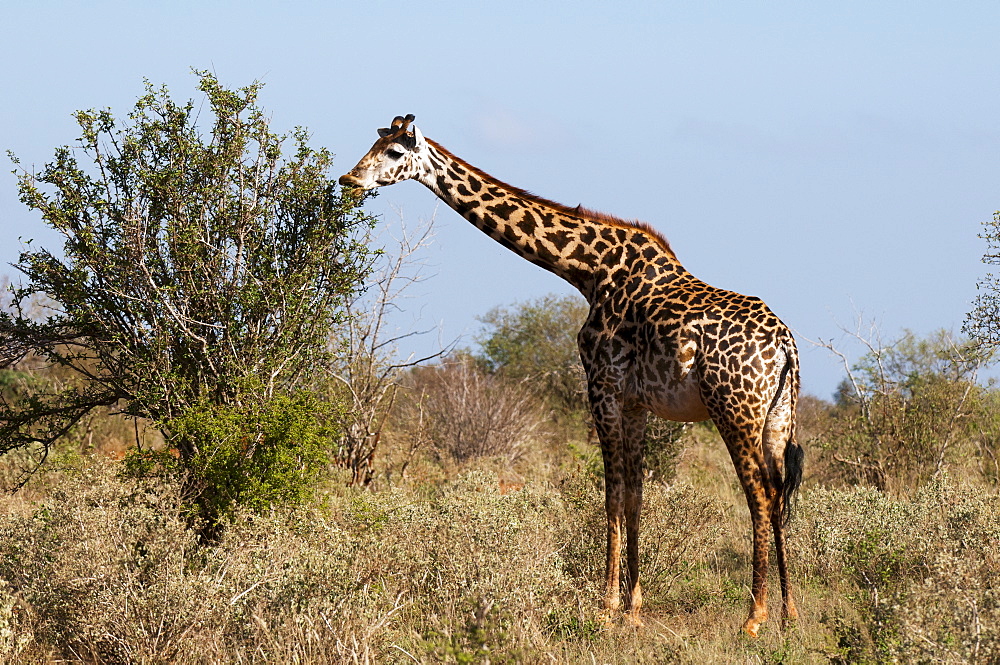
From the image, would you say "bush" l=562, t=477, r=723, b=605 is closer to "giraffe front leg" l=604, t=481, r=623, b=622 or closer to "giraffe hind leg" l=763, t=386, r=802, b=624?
"giraffe front leg" l=604, t=481, r=623, b=622

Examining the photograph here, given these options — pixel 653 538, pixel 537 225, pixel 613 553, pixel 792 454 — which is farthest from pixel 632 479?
pixel 537 225

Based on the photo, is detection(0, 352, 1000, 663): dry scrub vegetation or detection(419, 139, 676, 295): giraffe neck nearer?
detection(0, 352, 1000, 663): dry scrub vegetation

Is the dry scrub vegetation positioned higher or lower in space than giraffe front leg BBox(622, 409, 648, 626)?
lower

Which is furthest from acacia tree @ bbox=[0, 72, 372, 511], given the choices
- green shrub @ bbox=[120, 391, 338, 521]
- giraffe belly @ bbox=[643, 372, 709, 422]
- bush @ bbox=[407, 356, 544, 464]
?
bush @ bbox=[407, 356, 544, 464]

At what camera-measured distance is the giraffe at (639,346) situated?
23.3 ft

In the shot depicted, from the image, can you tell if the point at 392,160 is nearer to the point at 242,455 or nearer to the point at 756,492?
the point at 242,455

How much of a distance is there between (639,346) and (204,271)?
333cm

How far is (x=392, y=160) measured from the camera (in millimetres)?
8375

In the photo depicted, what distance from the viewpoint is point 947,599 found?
18.7ft

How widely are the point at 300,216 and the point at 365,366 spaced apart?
14.4ft

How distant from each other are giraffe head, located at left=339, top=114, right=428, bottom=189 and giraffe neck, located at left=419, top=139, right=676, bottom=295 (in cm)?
14

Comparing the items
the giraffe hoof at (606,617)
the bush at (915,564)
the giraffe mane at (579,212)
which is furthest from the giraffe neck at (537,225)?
the bush at (915,564)

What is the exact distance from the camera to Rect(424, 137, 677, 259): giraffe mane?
8.12 meters

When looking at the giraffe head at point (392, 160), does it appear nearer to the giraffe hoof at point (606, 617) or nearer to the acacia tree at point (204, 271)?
the acacia tree at point (204, 271)
